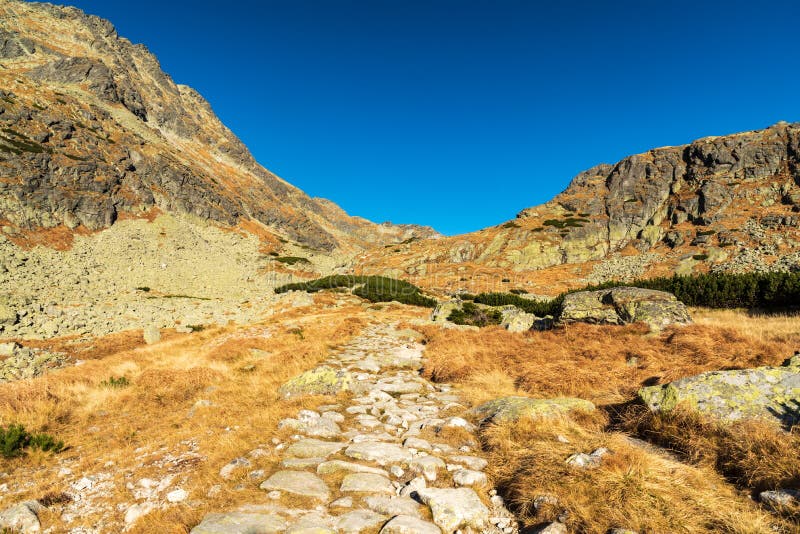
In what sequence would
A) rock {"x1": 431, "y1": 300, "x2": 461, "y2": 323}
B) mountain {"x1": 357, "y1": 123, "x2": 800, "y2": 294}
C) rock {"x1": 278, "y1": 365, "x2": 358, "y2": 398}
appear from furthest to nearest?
1. mountain {"x1": 357, "y1": 123, "x2": 800, "y2": 294}
2. rock {"x1": 431, "y1": 300, "x2": 461, "y2": 323}
3. rock {"x1": 278, "y1": 365, "x2": 358, "y2": 398}

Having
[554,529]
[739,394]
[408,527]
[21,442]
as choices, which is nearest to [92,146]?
[21,442]

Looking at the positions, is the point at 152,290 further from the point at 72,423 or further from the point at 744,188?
A: the point at 744,188

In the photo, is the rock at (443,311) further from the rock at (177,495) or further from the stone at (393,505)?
the rock at (177,495)

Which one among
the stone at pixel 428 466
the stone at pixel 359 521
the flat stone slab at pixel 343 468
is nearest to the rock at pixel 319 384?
the flat stone slab at pixel 343 468

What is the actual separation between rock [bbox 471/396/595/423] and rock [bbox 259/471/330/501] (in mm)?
3204

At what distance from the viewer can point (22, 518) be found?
401cm

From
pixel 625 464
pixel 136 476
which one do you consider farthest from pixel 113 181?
pixel 625 464

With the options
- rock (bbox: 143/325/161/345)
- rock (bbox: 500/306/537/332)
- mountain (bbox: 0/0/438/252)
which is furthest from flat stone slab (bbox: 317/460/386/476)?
mountain (bbox: 0/0/438/252)

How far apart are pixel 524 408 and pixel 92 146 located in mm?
108121

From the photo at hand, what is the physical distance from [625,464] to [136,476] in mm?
6539

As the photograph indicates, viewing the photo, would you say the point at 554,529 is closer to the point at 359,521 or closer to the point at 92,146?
the point at 359,521

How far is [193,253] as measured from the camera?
71500 millimetres

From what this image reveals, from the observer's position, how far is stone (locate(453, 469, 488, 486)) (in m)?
4.50

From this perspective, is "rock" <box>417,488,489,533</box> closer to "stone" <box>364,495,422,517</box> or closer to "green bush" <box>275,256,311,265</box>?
"stone" <box>364,495,422,517</box>
